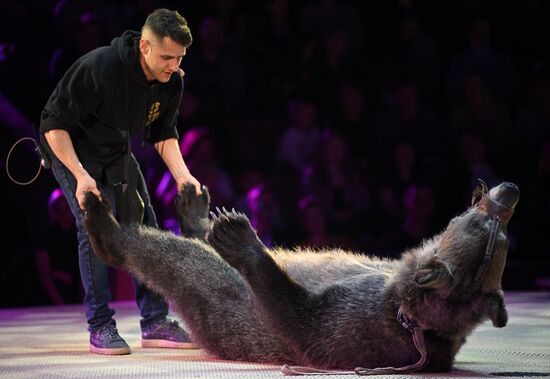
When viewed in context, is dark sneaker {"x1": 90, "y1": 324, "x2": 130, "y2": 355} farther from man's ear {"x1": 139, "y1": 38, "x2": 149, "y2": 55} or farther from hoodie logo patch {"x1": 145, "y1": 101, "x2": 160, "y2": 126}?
man's ear {"x1": 139, "y1": 38, "x2": 149, "y2": 55}

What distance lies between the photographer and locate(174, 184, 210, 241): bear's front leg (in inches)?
156

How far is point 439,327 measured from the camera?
2984 millimetres

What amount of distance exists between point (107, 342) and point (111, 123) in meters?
0.91

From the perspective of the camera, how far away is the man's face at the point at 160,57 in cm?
359

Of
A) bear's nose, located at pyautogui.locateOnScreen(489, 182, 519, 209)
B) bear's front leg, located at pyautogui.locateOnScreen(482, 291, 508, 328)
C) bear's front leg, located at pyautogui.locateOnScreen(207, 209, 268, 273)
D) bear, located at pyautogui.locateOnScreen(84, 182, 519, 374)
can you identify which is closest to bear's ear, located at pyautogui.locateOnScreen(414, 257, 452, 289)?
bear, located at pyautogui.locateOnScreen(84, 182, 519, 374)

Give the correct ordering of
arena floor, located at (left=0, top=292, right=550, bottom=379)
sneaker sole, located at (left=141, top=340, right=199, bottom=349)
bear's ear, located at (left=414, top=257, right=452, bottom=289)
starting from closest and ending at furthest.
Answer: bear's ear, located at (left=414, top=257, right=452, bottom=289) < arena floor, located at (left=0, top=292, right=550, bottom=379) < sneaker sole, located at (left=141, top=340, right=199, bottom=349)

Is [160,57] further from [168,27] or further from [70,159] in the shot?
[70,159]

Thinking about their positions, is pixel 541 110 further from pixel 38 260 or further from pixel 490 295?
pixel 490 295

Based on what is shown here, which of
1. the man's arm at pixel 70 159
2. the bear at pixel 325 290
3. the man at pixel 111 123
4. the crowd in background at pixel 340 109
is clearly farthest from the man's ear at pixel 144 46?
the crowd in background at pixel 340 109

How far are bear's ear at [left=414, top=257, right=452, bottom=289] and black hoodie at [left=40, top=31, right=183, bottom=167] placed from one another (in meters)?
1.49

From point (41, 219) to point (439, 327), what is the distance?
11.5 feet

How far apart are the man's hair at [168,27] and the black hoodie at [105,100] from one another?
6.9 inches

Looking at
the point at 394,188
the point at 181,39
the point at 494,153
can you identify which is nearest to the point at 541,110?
the point at 494,153

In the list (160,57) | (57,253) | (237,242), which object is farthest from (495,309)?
(57,253)
